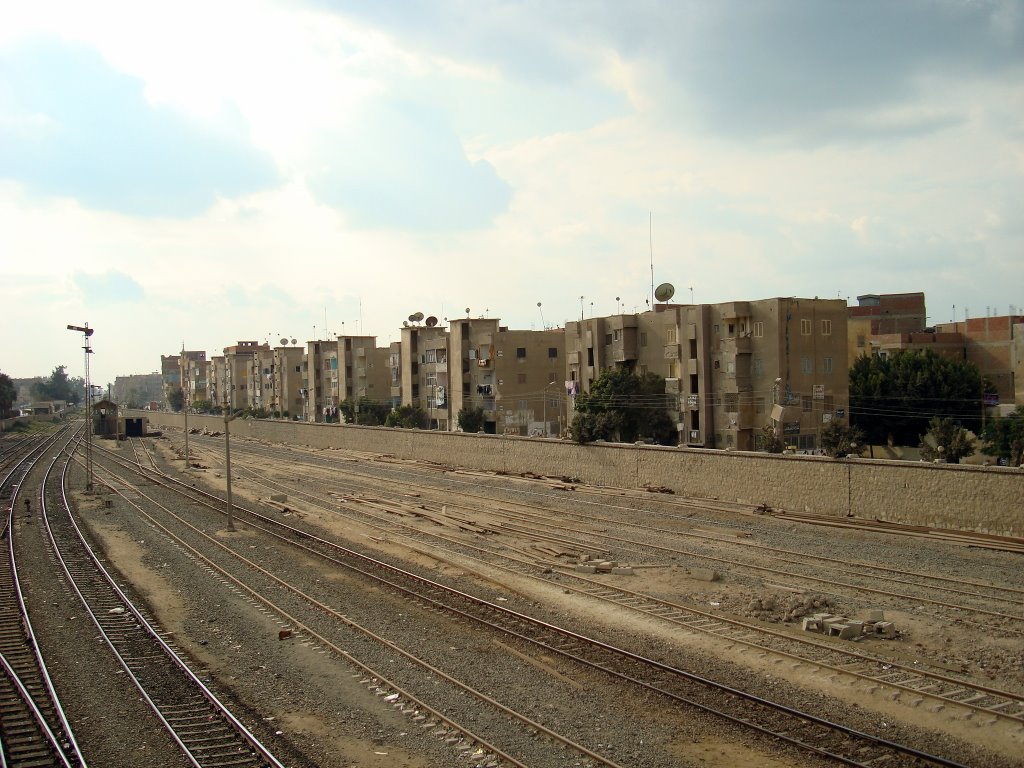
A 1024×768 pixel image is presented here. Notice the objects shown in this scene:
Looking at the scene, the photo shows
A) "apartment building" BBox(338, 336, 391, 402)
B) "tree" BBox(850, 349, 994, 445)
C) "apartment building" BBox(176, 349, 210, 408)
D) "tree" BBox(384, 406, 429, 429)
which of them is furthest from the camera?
"apartment building" BBox(176, 349, 210, 408)

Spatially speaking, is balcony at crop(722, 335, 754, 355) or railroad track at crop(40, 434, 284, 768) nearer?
railroad track at crop(40, 434, 284, 768)

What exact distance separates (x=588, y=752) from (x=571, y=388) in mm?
55435

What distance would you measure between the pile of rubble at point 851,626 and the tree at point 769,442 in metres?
25.7

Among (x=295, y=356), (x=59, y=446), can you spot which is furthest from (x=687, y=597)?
(x=295, y=356)

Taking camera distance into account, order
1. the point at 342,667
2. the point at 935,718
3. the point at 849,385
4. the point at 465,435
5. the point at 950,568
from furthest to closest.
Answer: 1. the point at 849,385
2. the point at 465,435
3. the point at 950,568
4. the point at 342,667
5. the point at 935,718

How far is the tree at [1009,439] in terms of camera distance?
43062 millimetres

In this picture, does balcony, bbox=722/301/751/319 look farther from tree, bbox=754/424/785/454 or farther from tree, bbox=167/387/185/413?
tree, bbox=167/387/185/413

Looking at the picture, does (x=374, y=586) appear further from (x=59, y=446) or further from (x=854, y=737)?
(x=59, y=446)

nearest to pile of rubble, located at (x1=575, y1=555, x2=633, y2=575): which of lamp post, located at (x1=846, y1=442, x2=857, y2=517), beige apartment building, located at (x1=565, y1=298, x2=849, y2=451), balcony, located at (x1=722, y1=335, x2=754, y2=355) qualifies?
lamp post, located at (x1=846, y1=442, x2=857, y2=517)

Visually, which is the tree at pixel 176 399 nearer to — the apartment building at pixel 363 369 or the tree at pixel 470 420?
the apartment building at pixel 363 369

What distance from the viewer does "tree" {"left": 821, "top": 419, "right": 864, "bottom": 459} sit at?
4236 centimetres

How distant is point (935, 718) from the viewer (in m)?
11.2

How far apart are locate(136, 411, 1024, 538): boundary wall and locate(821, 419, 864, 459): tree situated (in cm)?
1053

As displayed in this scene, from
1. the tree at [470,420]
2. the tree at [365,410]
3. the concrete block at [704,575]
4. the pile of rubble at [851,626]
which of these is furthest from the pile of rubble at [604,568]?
the tree at [365,410]
